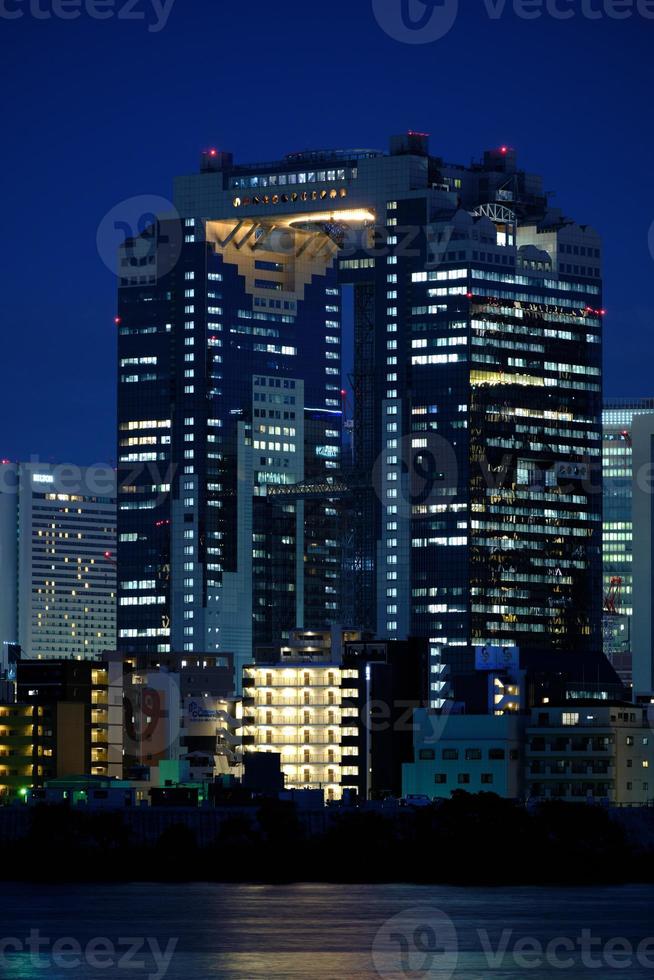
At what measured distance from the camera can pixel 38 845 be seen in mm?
155000

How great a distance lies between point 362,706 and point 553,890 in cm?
5578

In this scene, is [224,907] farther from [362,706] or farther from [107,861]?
[362,706]

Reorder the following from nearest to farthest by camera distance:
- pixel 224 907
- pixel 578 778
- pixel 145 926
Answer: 1. pixel 145 926
2. pixel 224 907
3. pixel 578 778

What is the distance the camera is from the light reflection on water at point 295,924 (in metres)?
107

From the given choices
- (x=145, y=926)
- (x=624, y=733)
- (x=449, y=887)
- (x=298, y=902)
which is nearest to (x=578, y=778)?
(x=624, y=733)

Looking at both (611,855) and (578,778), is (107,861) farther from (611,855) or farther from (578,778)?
(578,778)

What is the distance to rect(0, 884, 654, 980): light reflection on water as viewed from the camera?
10738 centimetres

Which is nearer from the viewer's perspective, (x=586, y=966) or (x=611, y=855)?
(x=586, y=966)

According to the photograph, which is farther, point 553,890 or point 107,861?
point 107,861

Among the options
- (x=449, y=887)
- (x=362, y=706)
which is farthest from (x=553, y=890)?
(x=362, y=706)

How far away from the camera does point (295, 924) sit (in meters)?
121

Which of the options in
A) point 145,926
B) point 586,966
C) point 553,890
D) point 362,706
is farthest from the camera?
point 362,706

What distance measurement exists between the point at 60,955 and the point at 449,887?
3626 cm

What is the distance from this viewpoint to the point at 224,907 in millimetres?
128625
